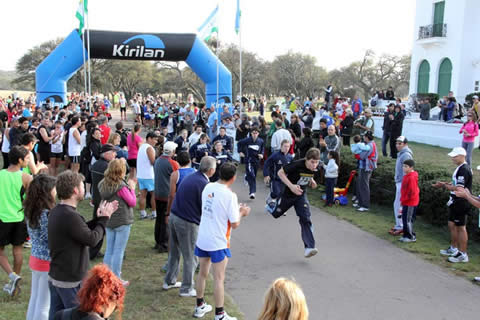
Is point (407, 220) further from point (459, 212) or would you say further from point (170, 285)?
point (170, 285)

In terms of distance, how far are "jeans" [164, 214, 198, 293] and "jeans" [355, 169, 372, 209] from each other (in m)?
5.56

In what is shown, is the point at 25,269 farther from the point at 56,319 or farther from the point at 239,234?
the point at 56,319

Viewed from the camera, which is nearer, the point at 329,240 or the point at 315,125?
the point at 329,240

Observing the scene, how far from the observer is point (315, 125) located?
64.1ft

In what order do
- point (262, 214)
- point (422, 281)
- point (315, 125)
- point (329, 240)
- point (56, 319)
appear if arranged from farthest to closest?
point (315, 125)
point (262, 214)
point (329, 240)
point (422, 281)
point (56, 319)

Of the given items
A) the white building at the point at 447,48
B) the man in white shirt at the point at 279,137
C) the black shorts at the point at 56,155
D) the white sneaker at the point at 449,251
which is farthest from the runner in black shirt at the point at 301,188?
the white building at the point at 447,48

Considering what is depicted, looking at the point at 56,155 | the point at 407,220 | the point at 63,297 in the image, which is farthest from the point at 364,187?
the point at 56,155

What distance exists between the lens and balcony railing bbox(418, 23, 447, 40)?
3048cm

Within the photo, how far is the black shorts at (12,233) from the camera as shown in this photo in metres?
5.30

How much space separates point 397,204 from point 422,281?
246 centimetres

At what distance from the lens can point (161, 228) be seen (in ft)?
23.3

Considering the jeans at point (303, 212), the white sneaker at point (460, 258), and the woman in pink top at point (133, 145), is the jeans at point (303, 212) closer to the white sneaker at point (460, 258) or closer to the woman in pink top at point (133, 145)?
the white sneaker at point (460, 258)

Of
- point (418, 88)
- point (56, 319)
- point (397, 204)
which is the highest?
point (418, 88)

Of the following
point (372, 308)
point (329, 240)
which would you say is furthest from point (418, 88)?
point (372, 308)
